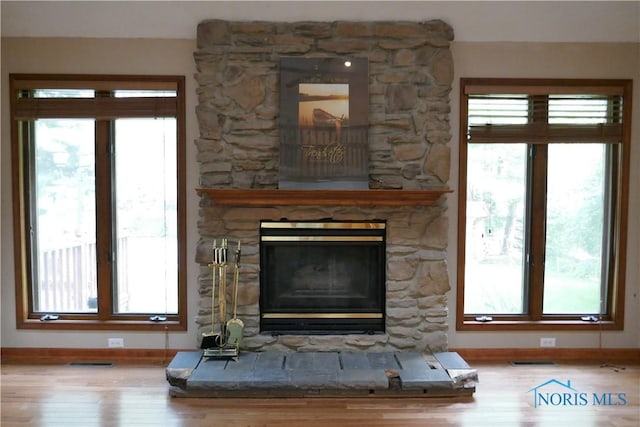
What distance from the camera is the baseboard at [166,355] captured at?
3.89m

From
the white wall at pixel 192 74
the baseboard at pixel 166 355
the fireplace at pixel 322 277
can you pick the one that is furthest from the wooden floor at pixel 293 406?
the fireplace at pixel 322 277

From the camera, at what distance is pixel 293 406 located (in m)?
3.08

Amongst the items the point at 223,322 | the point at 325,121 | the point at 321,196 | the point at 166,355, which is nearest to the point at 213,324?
the point at 223,322

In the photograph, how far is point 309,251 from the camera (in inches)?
152

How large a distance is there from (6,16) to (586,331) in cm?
536

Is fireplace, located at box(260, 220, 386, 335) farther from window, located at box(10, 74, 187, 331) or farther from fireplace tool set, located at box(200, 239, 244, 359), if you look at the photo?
window, located at box(10, 74, 187, 331)

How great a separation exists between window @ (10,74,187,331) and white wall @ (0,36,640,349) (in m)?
0.08

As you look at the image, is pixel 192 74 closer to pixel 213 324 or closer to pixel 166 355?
pixel 213 324

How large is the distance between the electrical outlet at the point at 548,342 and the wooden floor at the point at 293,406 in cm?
39

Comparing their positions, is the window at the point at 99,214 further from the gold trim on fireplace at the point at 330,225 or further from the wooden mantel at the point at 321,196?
the gold trim on fireplace at the point at 330,225

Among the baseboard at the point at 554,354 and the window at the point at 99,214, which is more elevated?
A: the window at the point at 99,214

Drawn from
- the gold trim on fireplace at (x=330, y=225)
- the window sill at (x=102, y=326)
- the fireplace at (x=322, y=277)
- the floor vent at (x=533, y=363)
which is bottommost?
the floor vent at (x=533, y=363)

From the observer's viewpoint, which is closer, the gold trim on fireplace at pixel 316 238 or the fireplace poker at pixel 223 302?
the fireplace poker at pixel 223 302

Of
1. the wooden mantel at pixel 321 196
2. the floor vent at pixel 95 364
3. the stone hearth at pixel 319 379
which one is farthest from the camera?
the floor vent at pixel 95 364
